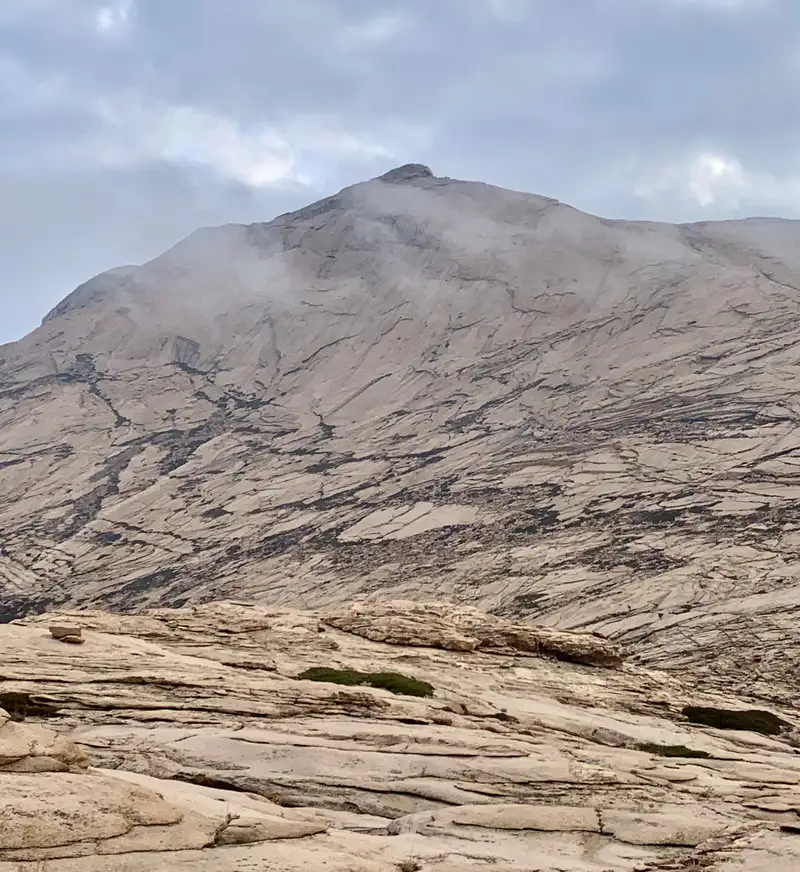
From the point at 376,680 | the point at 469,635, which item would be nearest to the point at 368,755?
the point at 376,680

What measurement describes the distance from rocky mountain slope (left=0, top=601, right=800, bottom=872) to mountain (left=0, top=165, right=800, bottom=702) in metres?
9.86

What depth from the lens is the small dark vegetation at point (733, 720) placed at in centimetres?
2427

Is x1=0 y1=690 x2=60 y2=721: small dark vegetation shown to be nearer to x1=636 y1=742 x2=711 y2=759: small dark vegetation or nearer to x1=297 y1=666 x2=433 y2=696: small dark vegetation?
x1=297 y1=666 x2=433 y2=696: small dark vegetation

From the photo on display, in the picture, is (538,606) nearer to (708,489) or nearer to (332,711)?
(708,489)

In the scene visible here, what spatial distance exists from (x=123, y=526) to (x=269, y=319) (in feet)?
141

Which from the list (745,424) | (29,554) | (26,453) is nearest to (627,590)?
(745,424)

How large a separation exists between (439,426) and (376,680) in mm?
50705

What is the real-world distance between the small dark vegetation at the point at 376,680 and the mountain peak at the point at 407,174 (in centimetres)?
11260

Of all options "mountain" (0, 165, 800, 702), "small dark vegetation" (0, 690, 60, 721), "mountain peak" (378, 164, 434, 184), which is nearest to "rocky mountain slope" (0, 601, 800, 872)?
"small dark vegetation" (0, 690, 60, 721)

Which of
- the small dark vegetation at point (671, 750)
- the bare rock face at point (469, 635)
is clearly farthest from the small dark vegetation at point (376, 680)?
the small dark vegetation at point (671, 750)

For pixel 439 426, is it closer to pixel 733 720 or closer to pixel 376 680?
pixel 733 720

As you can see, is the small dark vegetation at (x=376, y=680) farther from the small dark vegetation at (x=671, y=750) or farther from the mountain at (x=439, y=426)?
the mountain at (x=439, y=426)

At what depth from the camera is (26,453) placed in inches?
3243

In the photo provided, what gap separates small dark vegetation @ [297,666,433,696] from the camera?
22500 millimetres
